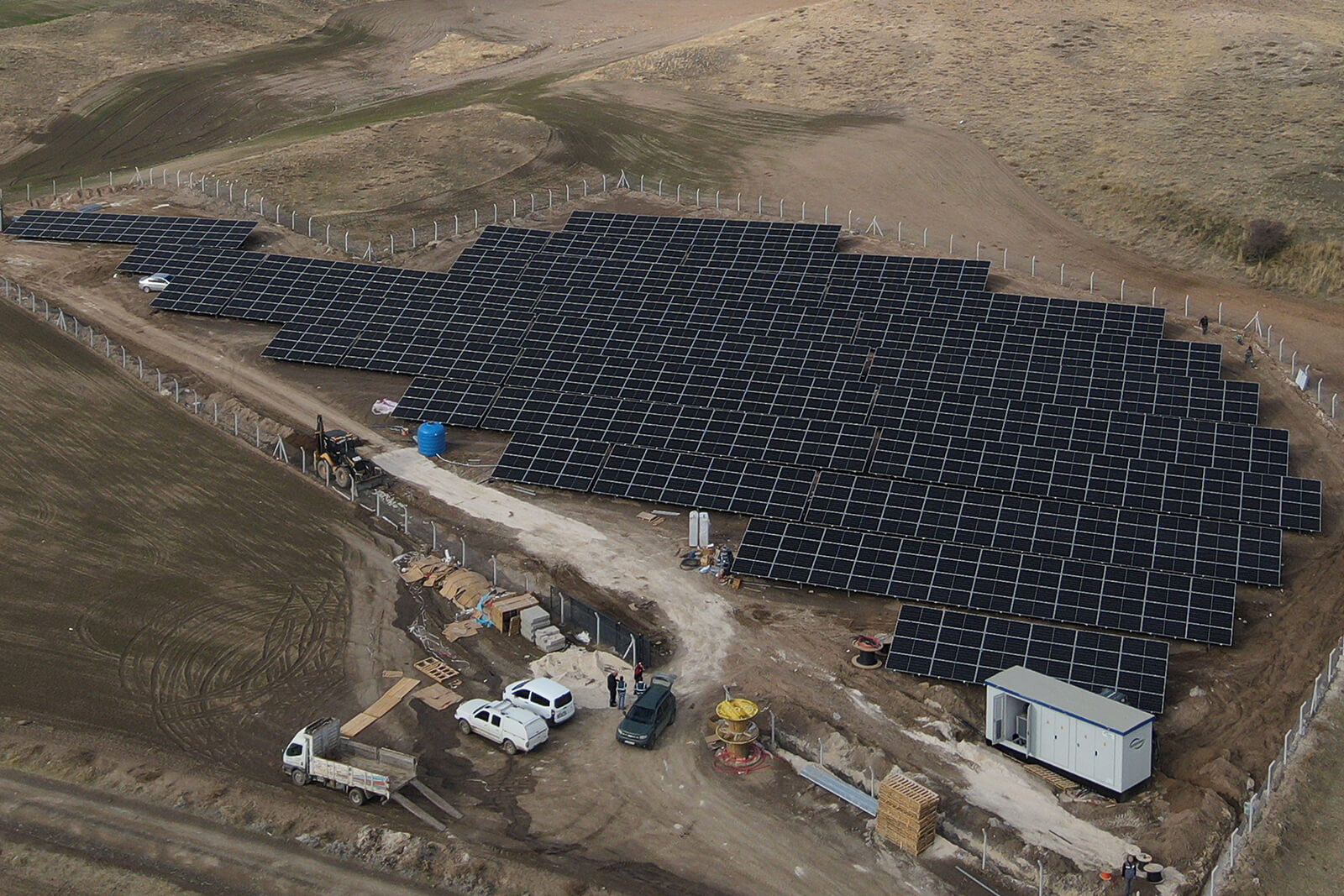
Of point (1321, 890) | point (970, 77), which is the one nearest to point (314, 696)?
point (1321, 890)

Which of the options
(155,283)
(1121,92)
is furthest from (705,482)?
(1121,92)

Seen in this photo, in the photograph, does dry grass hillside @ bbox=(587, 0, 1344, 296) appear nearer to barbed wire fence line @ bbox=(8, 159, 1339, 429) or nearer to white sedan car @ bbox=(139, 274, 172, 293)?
barbed wire fence line @ bbox=(8, 159, 1339, 429)

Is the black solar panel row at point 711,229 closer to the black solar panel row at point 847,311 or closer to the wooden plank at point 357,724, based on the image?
the black solar panel row at point 847,311

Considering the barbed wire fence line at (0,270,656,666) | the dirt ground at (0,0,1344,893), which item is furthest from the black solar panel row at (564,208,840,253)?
the barbed wire fence line at (0,270,656,666)

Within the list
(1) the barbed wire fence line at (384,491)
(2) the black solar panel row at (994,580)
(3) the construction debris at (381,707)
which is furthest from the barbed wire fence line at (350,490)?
(3) the construction debris at (381,707)

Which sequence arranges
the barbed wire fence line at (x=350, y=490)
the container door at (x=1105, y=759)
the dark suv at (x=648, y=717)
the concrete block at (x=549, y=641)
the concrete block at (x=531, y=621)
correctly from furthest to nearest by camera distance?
the barbed wire fence line at (x=350, y=490)
the concrete block at (x=531, y=621)
the concrete block at (x=549, y=641)
the dark suv at (x=648, y=717)
the container door at (x=1105, y=759)

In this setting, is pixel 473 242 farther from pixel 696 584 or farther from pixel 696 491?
pixel 696 584

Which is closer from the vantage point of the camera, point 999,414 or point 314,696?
point 314,696

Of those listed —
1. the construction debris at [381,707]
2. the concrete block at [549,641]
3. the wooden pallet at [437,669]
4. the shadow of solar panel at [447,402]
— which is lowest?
the shadow of solar panel at [447,402]
